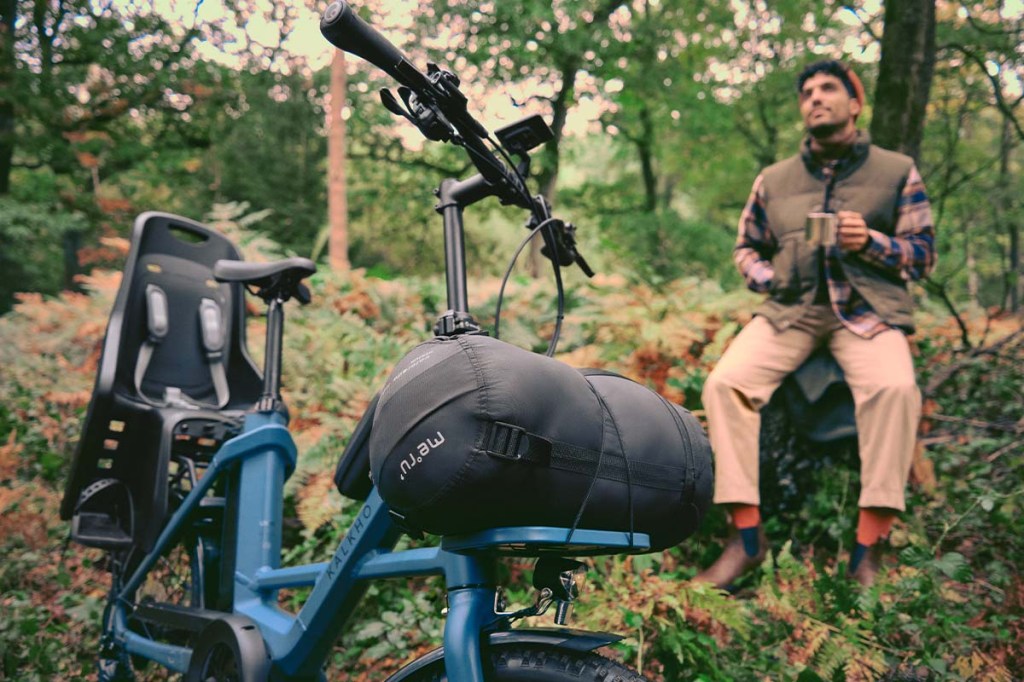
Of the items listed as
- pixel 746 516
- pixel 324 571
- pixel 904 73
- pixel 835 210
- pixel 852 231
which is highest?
pixel 904 73

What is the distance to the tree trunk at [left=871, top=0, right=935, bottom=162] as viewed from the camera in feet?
15.7

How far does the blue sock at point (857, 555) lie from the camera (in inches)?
124

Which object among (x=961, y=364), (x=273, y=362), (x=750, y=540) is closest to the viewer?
(x=273, y=362)

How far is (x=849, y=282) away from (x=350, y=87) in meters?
13.9

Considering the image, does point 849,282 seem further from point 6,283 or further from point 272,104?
point 6,283

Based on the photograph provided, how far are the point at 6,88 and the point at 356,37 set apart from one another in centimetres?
1433

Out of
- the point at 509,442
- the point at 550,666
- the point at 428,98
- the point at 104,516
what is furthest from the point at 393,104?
the point at 104,516

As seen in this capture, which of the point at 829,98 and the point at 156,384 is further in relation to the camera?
the point at 829,98

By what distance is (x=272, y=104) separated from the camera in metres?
16.8

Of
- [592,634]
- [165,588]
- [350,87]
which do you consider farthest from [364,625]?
[350,87]

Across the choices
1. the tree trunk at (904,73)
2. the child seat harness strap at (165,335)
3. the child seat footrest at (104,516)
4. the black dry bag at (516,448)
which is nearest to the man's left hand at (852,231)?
the tree trunk at (904,73)

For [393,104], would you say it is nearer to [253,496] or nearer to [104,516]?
[253,496]

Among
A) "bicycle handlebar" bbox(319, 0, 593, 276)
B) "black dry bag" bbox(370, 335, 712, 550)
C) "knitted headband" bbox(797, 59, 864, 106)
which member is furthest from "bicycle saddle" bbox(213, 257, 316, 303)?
"knitted headband" bbox(797, 59, 864, 106)

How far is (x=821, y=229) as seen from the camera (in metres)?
3.28
